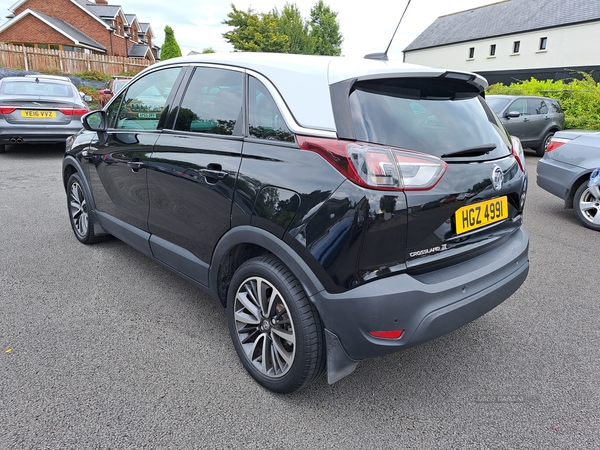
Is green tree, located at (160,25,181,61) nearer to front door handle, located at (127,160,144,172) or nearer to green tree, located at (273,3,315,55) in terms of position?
green tree, located at (273,3,315,55)

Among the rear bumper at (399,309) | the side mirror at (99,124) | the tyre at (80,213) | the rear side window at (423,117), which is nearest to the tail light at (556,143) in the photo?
the rear side window at (423,117)

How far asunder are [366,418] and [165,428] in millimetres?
→ 972

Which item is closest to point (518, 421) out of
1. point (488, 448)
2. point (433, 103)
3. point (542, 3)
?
point (488, 448)

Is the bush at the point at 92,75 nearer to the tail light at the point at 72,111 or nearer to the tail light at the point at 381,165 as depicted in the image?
the tail light at the point at 72,111

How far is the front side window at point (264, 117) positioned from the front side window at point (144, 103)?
35.4 inches

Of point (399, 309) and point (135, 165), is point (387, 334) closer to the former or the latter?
point (399, 309)

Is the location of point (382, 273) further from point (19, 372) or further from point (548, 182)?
point (548, 182)

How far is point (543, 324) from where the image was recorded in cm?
307

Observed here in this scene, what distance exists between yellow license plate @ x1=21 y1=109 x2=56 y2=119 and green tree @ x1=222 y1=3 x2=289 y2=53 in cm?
3958

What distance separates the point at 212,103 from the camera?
2676mm

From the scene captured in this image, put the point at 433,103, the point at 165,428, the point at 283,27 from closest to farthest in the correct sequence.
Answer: the point at 165,428, the point at 433,103, the point at 283,27

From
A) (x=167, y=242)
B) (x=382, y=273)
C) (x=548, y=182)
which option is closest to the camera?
(x=382, y=273)

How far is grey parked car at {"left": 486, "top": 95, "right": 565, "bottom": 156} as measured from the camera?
1070 centimetres

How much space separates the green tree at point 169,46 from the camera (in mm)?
43250
